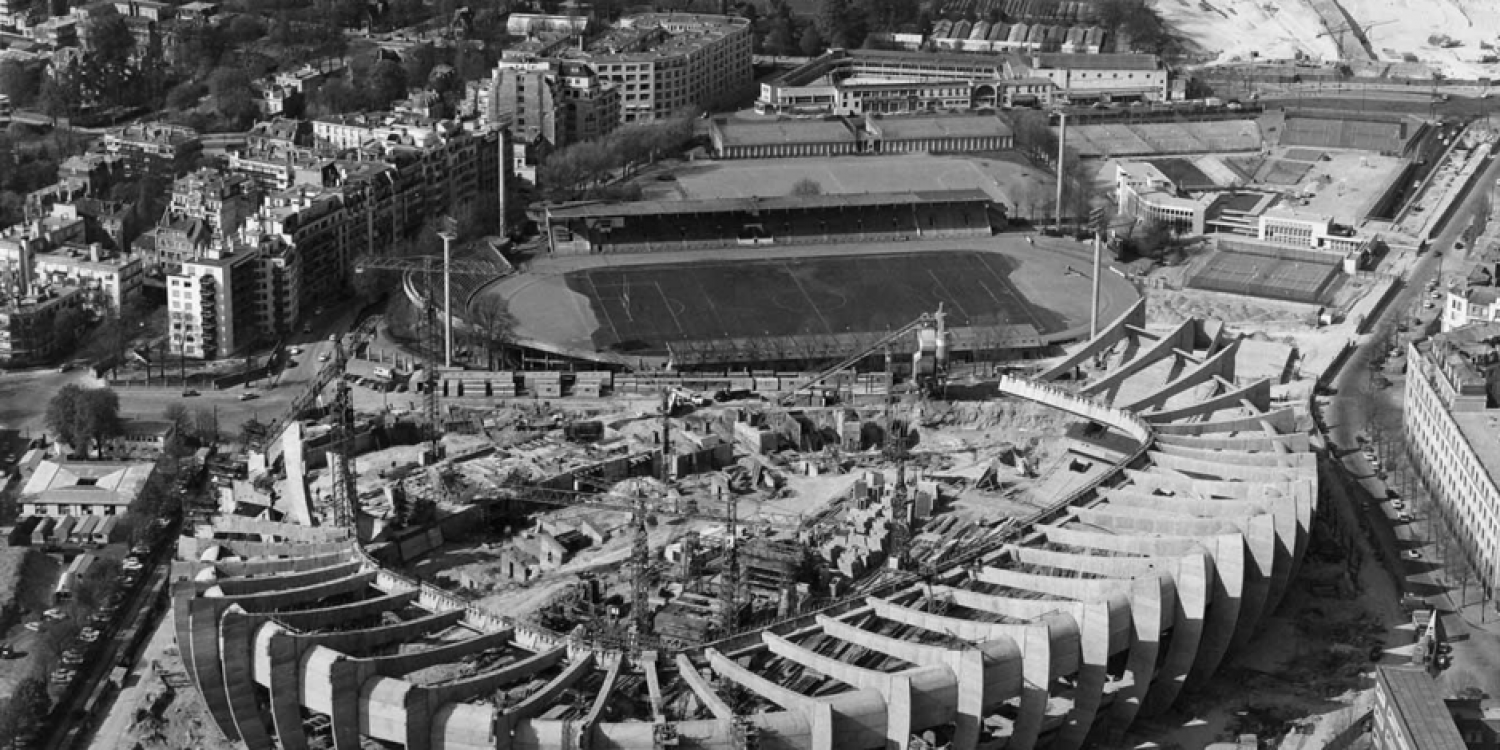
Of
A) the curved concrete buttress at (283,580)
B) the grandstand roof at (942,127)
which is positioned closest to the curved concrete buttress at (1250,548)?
the curved concrete buttress at (283,580)

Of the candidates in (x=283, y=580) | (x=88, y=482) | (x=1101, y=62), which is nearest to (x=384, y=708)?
(x=283, y=580)

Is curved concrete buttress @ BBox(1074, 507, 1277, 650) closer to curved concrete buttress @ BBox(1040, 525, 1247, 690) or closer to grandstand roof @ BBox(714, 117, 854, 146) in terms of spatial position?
curved concrete buttress @ BBox(1040, 525, 1247, 690)

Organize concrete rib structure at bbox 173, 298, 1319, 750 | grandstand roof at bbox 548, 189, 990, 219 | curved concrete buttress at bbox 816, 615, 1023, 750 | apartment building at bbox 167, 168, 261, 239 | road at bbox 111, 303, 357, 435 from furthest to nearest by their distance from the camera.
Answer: grandstand roof at bbox 548, 189, 990, 219 → apartment building at bbox 167, 168, 261, 239 → road at bbox 111, 303, 357, 435 → curved concrete buttress at bbox 816, 615, 1023, 750 → concrete rib structure at bbox 173, 298, 1319, 750

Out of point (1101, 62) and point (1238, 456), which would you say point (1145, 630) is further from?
point (1101, 62)

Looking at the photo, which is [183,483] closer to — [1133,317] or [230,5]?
[1133,317]

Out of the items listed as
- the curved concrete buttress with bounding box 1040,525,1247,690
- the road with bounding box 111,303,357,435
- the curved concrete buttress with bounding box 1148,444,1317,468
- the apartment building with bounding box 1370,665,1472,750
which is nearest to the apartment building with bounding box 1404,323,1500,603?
the curved concrete buttress with bounding box 1148,444,1317,468

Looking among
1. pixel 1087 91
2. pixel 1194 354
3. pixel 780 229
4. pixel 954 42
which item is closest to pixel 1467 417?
pixel 1194 354

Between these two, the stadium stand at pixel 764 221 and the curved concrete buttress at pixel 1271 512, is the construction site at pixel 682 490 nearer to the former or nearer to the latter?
the curved concrete buttress at pixel 1271 512
